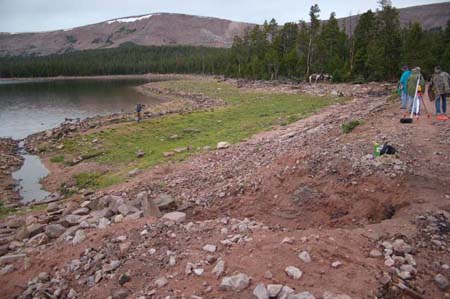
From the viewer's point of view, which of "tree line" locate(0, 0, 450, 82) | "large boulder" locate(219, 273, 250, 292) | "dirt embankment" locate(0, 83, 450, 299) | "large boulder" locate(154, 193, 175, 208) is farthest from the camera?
"tree line" locate(0, 0, 450, 82)

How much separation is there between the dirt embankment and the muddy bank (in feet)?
17.7

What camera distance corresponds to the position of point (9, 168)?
23938 millimetres

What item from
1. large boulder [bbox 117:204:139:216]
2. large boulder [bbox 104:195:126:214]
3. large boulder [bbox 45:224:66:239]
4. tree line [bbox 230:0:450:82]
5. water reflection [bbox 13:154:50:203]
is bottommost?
water reflection [bbox 13:154:50:203]

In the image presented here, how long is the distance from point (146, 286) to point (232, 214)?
3834 millimetres

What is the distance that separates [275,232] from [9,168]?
22837 millimetres

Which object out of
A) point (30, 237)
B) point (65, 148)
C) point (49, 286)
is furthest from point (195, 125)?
point (49, 286)

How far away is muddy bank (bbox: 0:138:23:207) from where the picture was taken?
17.9 metres

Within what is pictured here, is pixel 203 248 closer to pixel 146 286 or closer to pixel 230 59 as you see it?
pixel 146 286

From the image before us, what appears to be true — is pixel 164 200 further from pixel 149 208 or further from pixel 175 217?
pixel 175 217

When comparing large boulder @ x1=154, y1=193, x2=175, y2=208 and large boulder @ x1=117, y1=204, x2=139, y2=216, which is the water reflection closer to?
large boulder @ x1=117, y1=204, x2=139, y2=216

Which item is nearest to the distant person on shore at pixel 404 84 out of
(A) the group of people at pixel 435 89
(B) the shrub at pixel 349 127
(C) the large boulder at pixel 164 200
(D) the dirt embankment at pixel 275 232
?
(A) the group of people at pixel 435 89

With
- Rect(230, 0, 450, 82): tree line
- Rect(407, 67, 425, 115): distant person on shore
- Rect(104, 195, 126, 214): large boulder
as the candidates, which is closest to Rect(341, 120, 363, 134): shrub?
Rect(407, 67, 425, 115): distant person on shore

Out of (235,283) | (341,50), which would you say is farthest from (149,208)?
(341,50)

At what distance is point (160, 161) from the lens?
1859 cm
